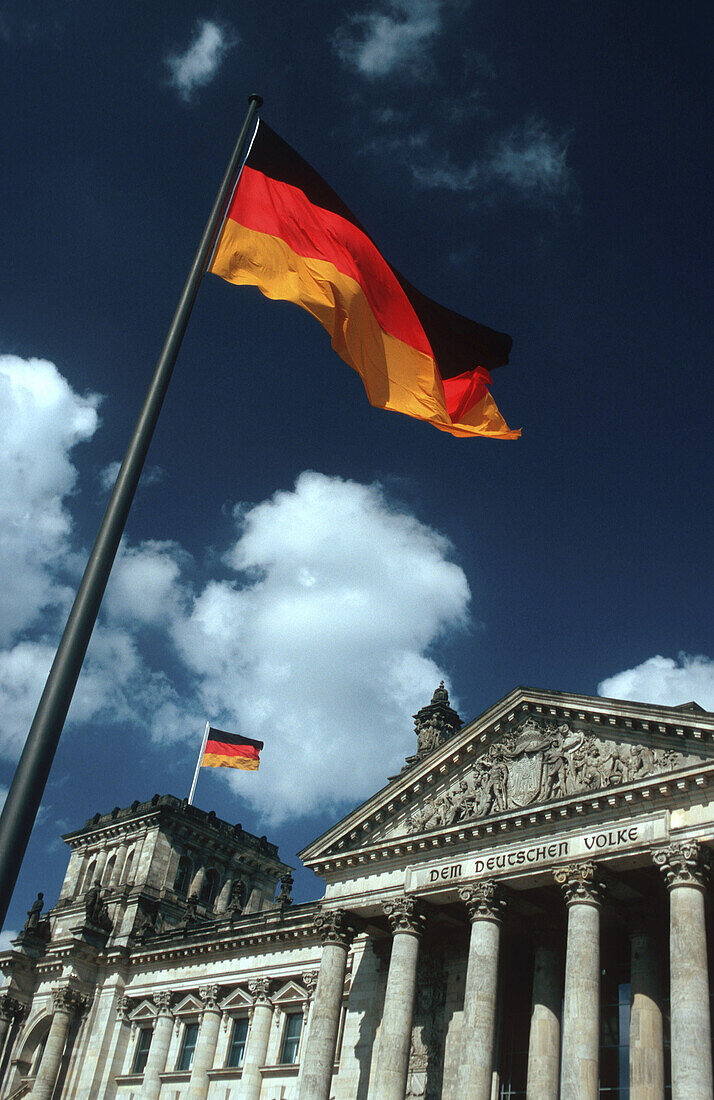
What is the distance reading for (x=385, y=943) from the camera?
37.8 meters

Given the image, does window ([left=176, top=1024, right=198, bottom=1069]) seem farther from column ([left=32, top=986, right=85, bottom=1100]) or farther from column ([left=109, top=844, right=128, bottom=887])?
column ([left=109, top=844, right=128, bottom=887])

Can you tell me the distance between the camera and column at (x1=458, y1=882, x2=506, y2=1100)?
94.4ft

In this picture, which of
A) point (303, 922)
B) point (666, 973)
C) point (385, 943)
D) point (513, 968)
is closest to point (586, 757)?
point (666, 973)

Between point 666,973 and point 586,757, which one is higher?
point 586,757

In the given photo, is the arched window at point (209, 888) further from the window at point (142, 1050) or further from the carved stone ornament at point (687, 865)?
the carved stone ornament at point (687, 865)

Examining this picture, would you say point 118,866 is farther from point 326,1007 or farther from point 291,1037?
point 326,1007

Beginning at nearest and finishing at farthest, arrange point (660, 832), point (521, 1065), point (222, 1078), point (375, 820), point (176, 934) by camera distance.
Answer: point (660, 832) → point (521, 1065) → point (375, 820) → point (222, 1078) → point (176, 934)

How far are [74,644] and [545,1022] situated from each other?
1106 inches

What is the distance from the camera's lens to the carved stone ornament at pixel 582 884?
96.0ft

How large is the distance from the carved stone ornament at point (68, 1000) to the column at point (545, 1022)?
95.7ft

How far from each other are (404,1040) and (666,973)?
28.4ft

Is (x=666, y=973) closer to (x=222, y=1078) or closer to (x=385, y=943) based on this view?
(x=385, y=943)

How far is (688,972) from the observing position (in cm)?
2558

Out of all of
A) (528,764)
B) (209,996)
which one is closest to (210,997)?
(209,996)
